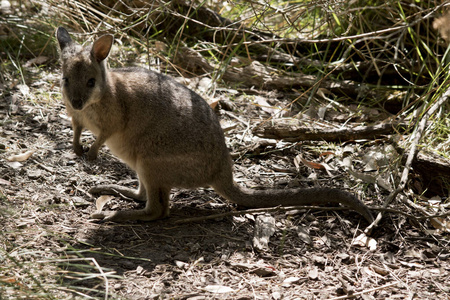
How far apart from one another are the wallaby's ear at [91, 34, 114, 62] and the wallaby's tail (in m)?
1.39

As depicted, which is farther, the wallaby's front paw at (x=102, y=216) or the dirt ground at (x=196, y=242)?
the wallaby's front paw at (x=102, y=216)

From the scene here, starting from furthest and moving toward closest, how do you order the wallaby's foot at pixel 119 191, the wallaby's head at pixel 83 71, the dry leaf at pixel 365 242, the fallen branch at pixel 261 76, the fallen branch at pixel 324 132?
the fallen branch at pixel 261 76
the fallen branch at pixel 324 132
the wallaby's foot at pixel 119 191
the wallaby's head at pixel 83 71
the dry leaf at pixel 365 242

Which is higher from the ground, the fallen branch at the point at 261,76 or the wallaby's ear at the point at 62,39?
the wallaby's ear at the point at 62,39

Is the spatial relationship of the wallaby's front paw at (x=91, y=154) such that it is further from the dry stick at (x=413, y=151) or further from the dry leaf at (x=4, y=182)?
the dry stick at (x=413, y=151)

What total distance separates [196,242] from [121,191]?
0.98 metres

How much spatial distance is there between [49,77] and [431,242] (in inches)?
173

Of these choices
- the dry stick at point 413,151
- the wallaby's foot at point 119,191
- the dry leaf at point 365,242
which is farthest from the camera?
the wallaby's foot at point 119,191

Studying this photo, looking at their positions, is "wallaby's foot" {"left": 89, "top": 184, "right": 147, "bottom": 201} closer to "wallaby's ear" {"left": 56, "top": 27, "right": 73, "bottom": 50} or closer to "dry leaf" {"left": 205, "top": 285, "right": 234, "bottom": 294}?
"wallaby's ear" {"left": 56, "top": 27, "right": 73, "bottom": 50}

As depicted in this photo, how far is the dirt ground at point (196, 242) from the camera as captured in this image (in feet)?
10.4

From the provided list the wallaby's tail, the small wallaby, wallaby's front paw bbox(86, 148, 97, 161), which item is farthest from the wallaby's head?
the wallaby's tail

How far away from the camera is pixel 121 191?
14.4 feet

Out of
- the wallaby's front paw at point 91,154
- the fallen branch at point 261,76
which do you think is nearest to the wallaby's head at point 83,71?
the wallaby's front paw at point 91,154

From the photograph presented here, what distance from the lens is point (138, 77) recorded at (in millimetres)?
4293

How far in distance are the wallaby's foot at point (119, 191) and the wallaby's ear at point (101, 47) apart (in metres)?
1.08
